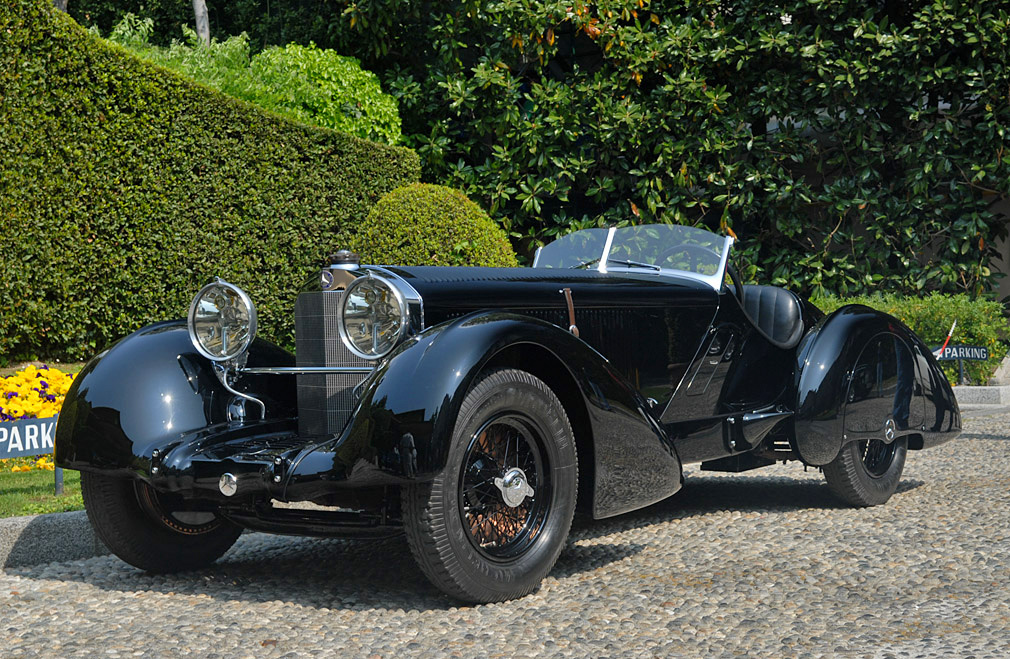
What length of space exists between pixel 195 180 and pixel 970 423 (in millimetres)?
7262

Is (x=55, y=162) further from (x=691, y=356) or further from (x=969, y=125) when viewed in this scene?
(x=969, y=125)

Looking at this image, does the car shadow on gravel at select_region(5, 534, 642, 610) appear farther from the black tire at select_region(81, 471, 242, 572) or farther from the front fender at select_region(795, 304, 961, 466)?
the front fender at select_region(795, 304, 961, 466)

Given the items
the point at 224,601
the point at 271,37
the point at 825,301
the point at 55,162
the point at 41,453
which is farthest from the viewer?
the point at 271,37

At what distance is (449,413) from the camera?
334 centimetres

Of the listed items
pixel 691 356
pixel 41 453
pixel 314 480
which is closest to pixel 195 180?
pixel 41 453

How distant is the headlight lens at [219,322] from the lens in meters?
4.28

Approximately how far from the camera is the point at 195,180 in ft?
31.8

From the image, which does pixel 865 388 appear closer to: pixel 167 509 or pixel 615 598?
pixel 615 598

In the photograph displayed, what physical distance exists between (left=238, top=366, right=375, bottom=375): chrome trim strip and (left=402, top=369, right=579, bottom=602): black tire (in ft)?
2.03

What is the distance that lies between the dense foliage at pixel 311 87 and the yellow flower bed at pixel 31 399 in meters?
5.61

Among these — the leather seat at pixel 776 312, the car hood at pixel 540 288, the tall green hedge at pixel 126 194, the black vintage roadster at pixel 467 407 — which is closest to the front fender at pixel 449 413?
the black vintage roadster at pixel 467 407

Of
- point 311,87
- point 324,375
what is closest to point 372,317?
point 324,375

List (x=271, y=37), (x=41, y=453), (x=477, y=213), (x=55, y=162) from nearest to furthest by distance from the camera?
(x=41, y=453), (x=55, y=162), (x=477, y=213), (x=271, y=37)

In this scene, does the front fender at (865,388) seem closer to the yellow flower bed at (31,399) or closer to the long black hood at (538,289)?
the long black hood at (538,289)
